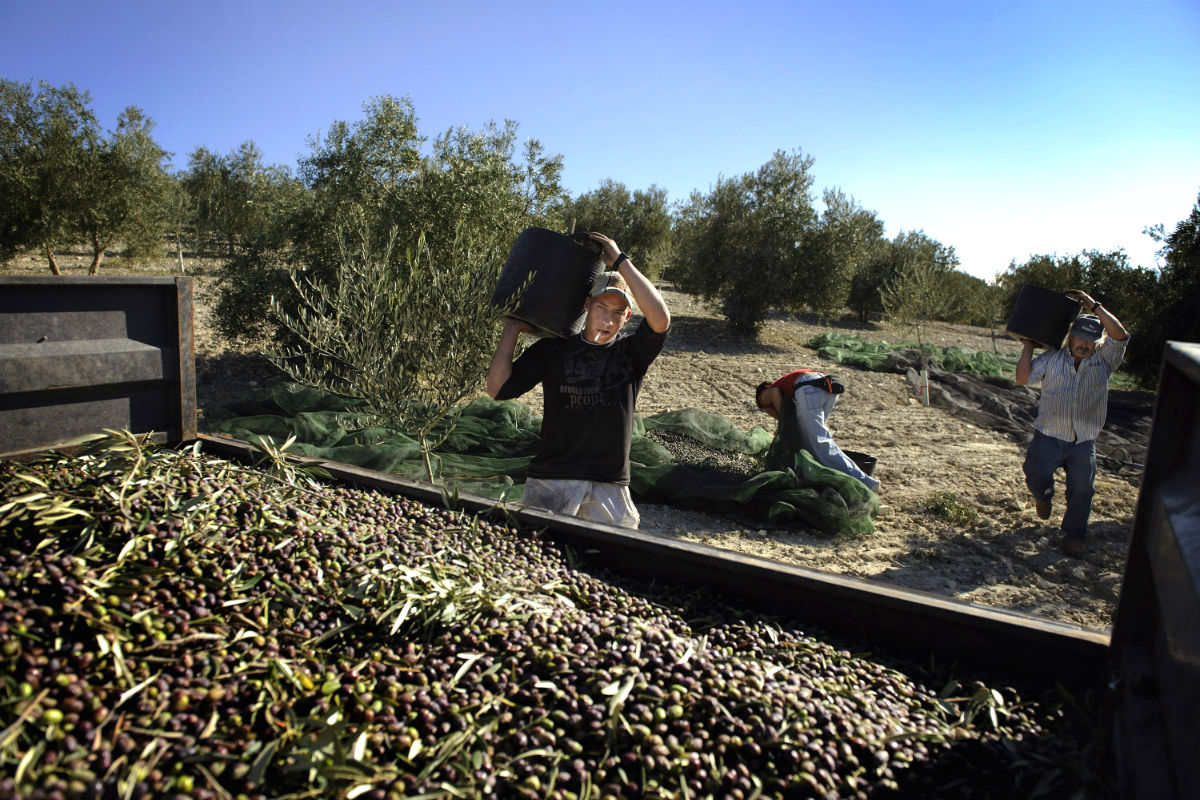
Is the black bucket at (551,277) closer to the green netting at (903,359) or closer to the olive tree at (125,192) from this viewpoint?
the green netting at (903,359)

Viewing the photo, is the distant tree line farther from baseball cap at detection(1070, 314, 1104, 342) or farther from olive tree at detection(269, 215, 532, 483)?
baseball cap at detection(1070, 314, 1104, 342)

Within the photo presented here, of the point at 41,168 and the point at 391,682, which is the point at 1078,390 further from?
the point at 41,168

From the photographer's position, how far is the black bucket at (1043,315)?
5.41 meters

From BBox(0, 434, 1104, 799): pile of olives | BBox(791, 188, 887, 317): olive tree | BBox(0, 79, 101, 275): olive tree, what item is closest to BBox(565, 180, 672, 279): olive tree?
BBox(791, 188, 887, 317): olive tree

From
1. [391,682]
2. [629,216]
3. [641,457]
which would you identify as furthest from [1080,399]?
[629,216]

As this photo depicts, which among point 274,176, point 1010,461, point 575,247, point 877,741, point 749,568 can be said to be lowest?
point 1010,461

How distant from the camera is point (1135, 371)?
1323 centimetres

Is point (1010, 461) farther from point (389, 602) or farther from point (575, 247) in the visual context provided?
point (389, 602)

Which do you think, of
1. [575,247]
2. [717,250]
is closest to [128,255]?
[717,250]

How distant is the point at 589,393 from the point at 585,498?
55 centimetres

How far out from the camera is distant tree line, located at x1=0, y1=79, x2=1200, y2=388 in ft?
33.0

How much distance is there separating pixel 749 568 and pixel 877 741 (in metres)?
0.72

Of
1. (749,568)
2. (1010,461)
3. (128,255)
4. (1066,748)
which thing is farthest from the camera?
(128,255)

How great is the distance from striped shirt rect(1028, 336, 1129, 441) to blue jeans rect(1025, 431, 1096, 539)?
0.12m
